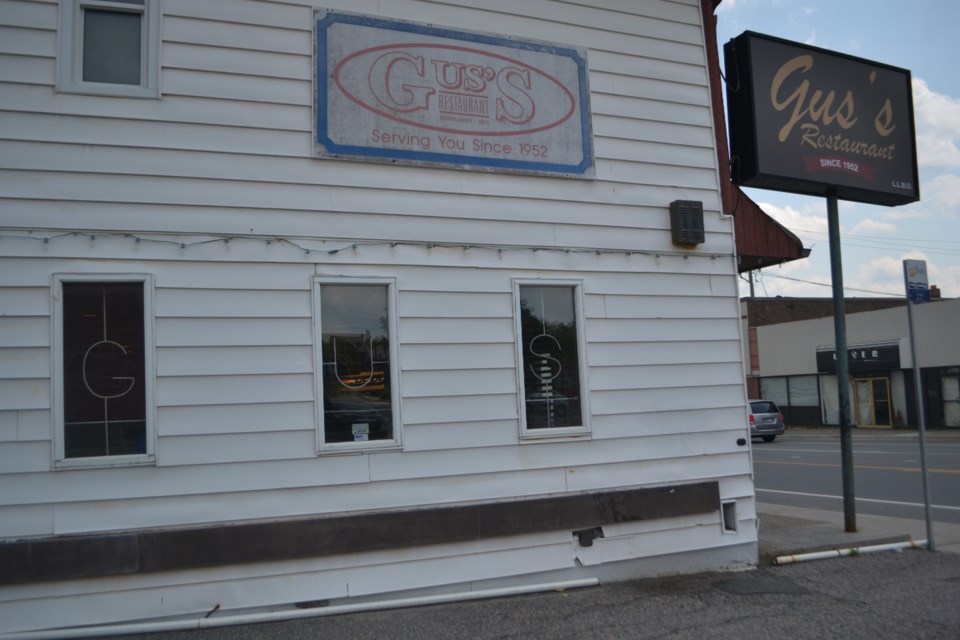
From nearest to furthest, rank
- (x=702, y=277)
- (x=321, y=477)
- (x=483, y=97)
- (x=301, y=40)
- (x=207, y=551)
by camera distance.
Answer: (x=207, y=551) < (x=321, y=477) < (x=301, y=40) < (x=483, y=97) < (x=702, y=277)

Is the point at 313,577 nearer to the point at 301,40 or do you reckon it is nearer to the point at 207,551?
the point at 207,551

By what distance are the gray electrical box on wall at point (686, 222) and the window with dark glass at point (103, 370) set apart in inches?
195

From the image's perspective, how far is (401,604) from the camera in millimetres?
6195

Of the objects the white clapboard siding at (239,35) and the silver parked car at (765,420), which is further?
the silver parked car at (765,420)

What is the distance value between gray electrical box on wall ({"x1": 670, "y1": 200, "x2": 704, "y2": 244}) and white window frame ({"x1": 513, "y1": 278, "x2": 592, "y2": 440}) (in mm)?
1245

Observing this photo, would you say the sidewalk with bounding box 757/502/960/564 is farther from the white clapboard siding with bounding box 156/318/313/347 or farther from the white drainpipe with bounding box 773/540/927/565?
the white clapboard siding with bounding box 156/318/313/347

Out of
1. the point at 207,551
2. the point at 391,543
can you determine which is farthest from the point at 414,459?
the point at 207,551

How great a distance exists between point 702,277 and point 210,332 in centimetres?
480

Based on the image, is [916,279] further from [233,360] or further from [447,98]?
[233,360]

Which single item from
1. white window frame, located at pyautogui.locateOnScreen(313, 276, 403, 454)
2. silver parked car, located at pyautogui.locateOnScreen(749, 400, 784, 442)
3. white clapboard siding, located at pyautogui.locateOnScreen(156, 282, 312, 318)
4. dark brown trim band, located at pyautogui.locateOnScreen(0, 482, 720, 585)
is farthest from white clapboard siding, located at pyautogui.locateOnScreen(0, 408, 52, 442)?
silver parked car, located at pyautogui.locateOnScreen(749, 400, 784, 442)

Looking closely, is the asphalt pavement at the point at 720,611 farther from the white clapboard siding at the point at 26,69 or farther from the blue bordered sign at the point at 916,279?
the white clapboard siding at the point at 26,69

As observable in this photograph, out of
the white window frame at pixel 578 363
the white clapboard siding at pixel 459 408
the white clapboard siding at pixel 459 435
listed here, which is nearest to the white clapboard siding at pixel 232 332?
the white clapboard siding at pixel 459 408

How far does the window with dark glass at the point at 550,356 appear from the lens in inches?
279

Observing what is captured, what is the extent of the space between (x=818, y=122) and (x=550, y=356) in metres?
4.58
